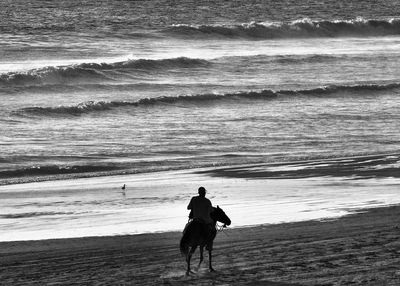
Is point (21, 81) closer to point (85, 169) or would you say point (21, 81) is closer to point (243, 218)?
point (85, 169)

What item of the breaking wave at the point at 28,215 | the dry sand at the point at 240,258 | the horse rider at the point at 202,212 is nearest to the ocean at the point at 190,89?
the breaking wave at the point at 28,215

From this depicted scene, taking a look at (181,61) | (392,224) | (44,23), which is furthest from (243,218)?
(44,23)

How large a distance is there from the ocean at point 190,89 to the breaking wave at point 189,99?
0.23ft

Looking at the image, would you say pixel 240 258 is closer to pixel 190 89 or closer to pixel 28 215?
pixel 28 215

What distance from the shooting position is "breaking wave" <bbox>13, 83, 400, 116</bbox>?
113ft

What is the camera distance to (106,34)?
56.5 m

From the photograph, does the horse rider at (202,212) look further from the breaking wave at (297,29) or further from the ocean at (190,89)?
the breaking wave at (297,29)

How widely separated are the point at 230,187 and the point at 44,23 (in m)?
39.7

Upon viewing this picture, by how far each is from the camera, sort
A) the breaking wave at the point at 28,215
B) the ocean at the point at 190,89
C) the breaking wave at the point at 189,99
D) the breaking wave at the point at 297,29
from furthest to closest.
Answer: the breaking wave at the point at 297,29
the breaking wave at the point at 189,99
the ocean at the point at 190,89
the breaking wave at the point at 28,215

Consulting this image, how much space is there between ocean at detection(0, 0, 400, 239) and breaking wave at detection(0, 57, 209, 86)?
0.06 m

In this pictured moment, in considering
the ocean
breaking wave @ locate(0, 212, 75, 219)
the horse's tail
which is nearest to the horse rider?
the horse's tail

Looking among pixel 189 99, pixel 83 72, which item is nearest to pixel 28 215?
pixel 189 99

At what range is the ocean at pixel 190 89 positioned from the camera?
26391mm

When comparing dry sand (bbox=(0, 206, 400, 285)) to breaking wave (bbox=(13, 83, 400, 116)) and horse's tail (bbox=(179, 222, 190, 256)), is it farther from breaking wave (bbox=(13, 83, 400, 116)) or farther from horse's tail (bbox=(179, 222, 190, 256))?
breaking wave (bbox=(13, 83, 400, 116))
